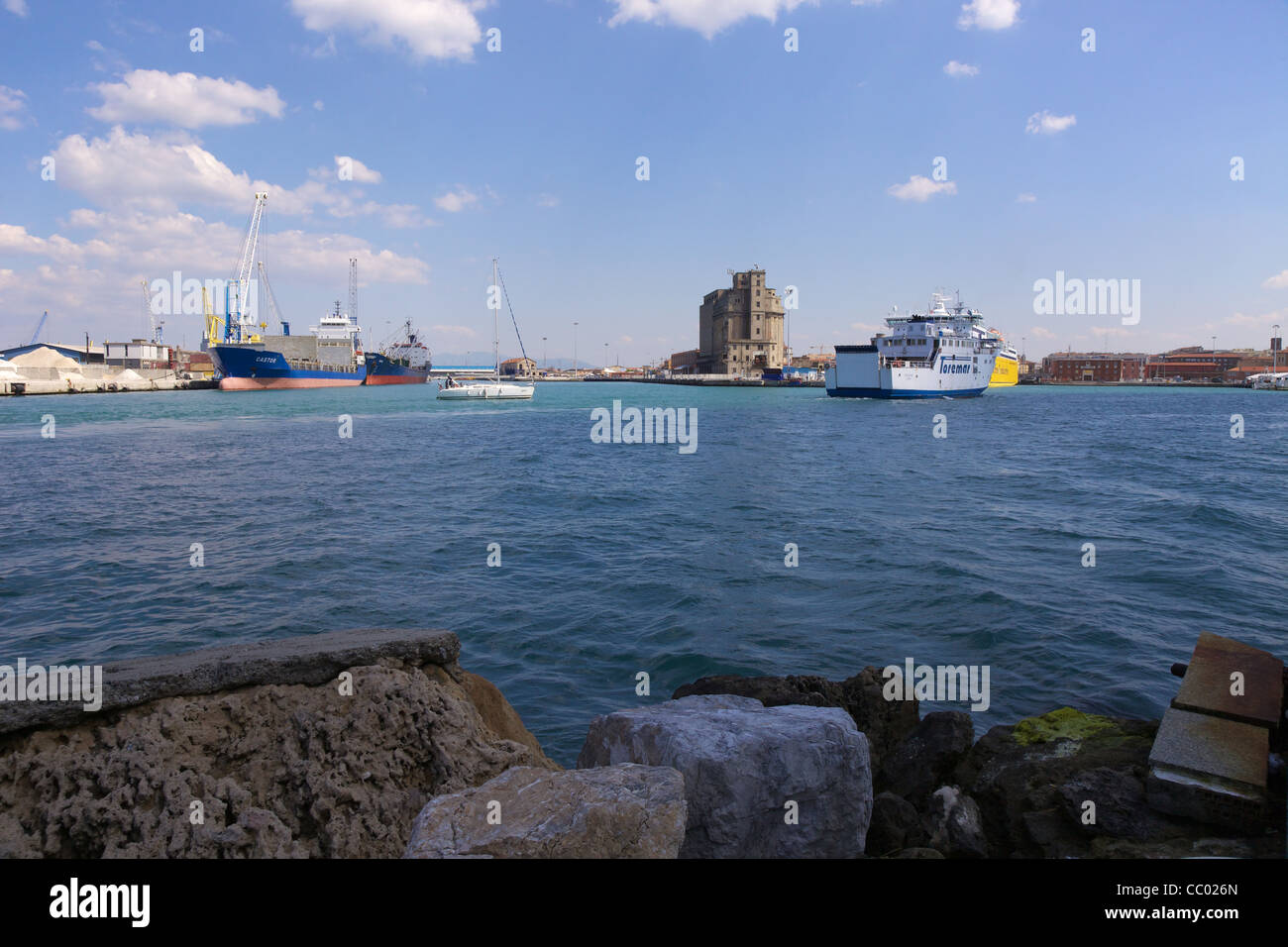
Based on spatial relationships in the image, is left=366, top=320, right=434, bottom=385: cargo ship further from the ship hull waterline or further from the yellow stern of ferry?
the yellow stern of ferry

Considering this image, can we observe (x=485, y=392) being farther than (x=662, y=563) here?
Yes

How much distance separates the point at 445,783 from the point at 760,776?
63.6 inches

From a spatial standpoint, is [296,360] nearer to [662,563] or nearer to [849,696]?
[662,563]

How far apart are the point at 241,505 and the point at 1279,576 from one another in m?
21.2

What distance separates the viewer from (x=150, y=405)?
62.1 m

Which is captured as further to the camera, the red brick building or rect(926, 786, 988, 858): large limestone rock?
the red brick building

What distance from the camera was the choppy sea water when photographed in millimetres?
8531

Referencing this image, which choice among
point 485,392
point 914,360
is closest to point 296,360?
point 485,392

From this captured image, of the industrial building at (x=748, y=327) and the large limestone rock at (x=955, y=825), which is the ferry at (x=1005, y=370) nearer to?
the industrial building at (x=748, y=327)

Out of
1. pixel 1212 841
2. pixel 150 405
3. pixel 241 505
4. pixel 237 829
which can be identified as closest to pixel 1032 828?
pixel 1212 841

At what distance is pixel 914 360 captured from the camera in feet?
238

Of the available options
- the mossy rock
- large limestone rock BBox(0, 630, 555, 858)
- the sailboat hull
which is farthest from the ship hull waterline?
the mossy rock

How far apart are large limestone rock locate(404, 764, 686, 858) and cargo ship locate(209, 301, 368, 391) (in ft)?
309
